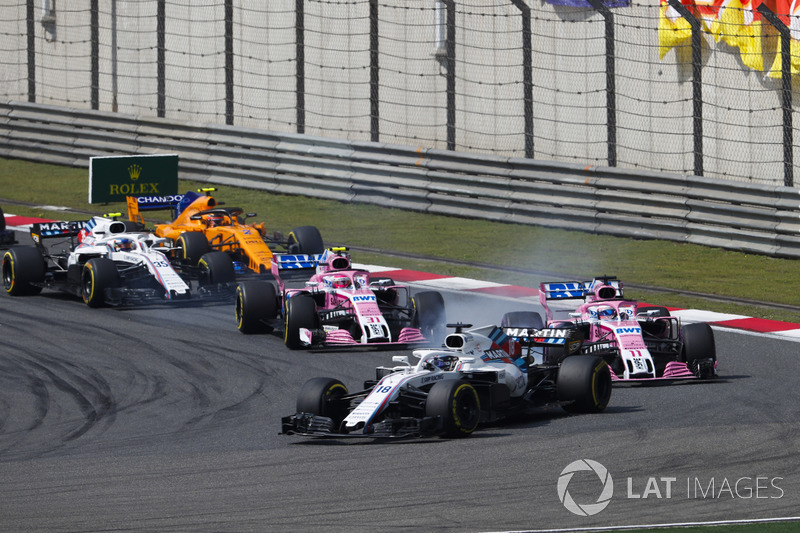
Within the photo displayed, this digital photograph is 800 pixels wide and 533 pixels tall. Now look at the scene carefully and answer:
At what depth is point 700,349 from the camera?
1487 cm

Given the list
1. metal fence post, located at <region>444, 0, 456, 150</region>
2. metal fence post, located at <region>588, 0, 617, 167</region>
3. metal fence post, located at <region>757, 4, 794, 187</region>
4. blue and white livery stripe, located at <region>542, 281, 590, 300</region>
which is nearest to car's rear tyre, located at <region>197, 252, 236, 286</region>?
blue and white livery stripe, located at <region>542, 281, 590, 300</region>

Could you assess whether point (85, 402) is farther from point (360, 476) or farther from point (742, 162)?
point (742, 162)

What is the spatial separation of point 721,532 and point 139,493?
4.26 meters

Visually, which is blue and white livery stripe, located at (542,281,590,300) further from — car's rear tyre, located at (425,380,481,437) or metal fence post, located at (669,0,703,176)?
metal fence post, located at (669,0,703,176)

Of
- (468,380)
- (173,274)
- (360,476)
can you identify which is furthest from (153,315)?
(360,476)

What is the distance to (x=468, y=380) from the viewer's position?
43.3ft

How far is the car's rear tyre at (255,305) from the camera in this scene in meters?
17.2

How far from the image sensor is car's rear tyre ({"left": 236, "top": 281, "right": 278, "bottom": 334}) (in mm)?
17203

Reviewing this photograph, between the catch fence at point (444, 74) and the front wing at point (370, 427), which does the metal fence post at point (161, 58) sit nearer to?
the catch fence at point (444, 74)

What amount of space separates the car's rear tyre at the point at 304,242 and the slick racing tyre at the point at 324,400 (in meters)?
8.06

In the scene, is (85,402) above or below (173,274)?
below

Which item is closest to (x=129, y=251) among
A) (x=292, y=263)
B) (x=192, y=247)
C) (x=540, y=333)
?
(x=192, y=247)

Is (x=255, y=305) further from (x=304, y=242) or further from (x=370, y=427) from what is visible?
(x=370, y=427)

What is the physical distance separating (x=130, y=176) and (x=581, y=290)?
8.72m
